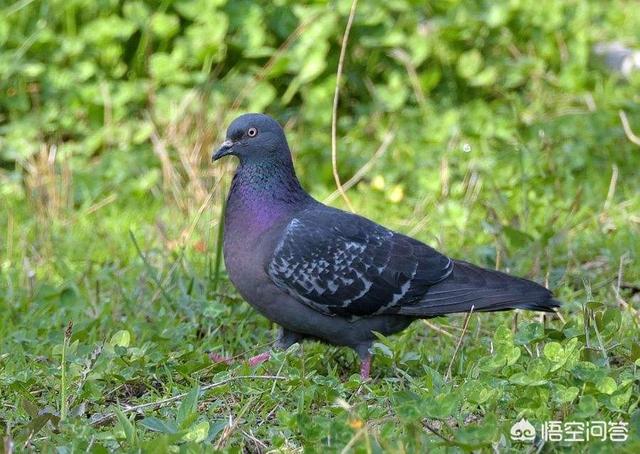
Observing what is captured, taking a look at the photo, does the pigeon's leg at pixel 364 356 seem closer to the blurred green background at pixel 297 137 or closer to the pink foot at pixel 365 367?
the pink foot at pixel 365 367

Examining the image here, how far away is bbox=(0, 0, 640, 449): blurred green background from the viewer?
5.19 metres

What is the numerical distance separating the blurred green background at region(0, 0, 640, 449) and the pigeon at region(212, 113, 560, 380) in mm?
477

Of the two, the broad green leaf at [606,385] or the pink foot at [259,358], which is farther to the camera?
the pink foot at [259,358]

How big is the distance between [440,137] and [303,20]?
45.0 inches

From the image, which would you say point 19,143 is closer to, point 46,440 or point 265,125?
point 265,125

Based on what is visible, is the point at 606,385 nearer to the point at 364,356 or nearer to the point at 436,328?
the point at 364,356

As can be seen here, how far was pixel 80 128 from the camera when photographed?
6.92 metres

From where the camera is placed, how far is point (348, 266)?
4.22 m

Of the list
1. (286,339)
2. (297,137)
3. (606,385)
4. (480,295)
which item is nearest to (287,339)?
(286,339)

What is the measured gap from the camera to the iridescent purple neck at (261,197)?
4.28m

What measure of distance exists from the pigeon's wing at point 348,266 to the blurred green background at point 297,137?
22.7 inches

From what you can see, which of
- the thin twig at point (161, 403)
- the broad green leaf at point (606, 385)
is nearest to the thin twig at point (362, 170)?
the thin twig at point (161, 403)

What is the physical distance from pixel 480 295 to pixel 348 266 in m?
0.52

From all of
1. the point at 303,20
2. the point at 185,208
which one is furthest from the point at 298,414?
the point at 303,20
